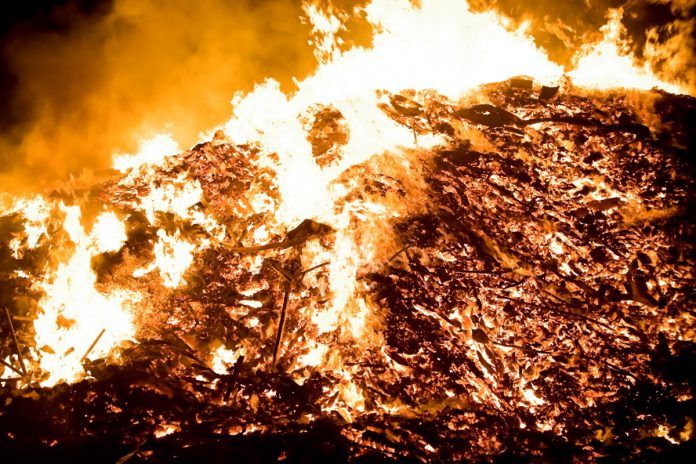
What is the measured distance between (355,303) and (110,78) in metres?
3.58

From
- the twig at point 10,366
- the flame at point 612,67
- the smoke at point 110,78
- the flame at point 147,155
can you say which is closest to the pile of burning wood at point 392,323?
the twig at point 10,366

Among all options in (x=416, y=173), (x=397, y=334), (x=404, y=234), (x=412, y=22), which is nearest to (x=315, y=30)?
(x=412, y=22)

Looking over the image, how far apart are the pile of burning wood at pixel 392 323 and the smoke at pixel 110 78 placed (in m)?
0.42

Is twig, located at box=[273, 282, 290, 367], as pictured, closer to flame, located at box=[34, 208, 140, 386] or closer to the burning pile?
the burning pile

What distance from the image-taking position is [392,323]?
3.25 m

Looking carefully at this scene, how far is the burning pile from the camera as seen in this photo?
3.14m

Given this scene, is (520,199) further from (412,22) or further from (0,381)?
(0,381)

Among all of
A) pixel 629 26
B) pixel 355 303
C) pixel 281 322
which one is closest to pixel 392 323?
pixel 355 303

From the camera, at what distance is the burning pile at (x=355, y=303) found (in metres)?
3.14

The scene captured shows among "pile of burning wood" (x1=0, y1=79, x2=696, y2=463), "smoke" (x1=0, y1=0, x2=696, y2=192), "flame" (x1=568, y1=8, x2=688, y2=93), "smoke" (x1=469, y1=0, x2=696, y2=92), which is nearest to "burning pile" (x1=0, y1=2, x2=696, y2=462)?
"pile of burning wood" (x1=0, y1=79, x2=696, y2=463)

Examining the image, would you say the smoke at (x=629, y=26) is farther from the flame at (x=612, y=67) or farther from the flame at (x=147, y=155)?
the flame at (x=147, y=155)

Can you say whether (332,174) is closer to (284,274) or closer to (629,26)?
(284,274)

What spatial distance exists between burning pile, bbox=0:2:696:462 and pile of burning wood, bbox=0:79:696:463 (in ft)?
0.06

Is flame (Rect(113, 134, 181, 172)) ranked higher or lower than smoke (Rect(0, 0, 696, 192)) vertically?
lower
